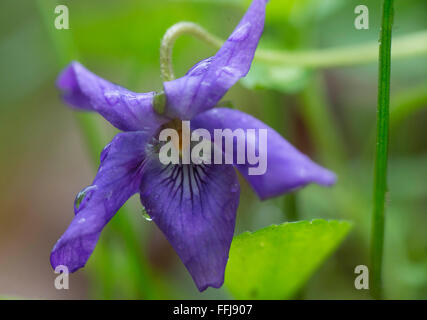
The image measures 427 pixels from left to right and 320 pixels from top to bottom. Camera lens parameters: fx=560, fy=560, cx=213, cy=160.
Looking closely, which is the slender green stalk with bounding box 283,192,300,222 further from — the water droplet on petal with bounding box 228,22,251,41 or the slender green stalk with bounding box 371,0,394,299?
the water droplet on petal with bounding box 228,22,251,41

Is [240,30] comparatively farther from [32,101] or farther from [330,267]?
[32,101]

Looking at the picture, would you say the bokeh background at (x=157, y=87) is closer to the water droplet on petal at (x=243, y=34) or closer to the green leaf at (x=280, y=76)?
the green leaf at (x=280, y=76)

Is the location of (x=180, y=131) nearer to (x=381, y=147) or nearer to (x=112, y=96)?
(x=112, y=96)

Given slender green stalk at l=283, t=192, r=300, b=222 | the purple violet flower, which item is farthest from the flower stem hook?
slender green stalk at l=283, t=192, r=300, b=222

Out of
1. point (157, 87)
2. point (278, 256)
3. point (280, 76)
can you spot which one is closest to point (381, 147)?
point (278, 256)

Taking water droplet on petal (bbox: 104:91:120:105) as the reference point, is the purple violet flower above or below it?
below

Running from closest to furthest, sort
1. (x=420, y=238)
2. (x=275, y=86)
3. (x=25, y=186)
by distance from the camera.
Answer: (x=275, y=86) → (x=420, y=238) → (x=25, y=186)

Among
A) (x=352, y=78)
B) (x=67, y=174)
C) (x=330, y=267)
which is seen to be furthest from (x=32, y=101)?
(x=330, y=267)
